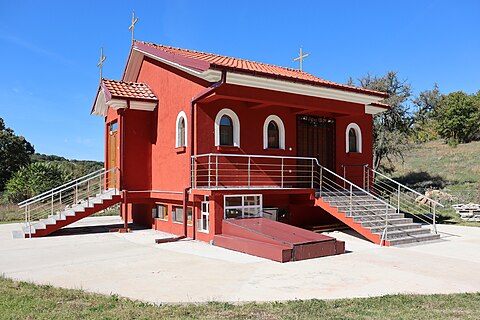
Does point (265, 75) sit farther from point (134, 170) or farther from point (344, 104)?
point (134, 170)

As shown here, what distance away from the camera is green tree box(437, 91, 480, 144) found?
183 feet

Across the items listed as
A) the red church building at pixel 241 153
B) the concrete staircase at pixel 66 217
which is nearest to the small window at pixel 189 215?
the red church building at pixel 241 153

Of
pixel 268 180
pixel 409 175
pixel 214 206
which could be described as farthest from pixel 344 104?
pixel 409 175

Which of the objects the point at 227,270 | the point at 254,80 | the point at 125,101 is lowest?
Answer: the point at 227,270

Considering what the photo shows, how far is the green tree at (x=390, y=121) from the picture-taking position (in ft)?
94.9

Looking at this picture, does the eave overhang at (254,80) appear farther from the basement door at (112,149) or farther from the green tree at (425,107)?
the green tree at (425,107)

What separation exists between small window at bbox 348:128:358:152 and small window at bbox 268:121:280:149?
360cm

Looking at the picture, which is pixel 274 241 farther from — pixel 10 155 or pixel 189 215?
pixel 10 155

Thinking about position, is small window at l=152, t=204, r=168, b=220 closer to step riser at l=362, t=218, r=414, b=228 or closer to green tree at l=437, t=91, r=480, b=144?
step riser at l=362, t=218, r=414, b=228

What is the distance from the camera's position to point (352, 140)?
55.3ft

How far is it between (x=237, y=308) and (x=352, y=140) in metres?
12.3

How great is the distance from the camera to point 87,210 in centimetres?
1432

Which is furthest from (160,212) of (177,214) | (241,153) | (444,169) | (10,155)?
(10,155)

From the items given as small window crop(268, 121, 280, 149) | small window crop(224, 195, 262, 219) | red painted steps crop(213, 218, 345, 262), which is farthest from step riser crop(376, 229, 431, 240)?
small window crop(268, 121, 280, 149)
